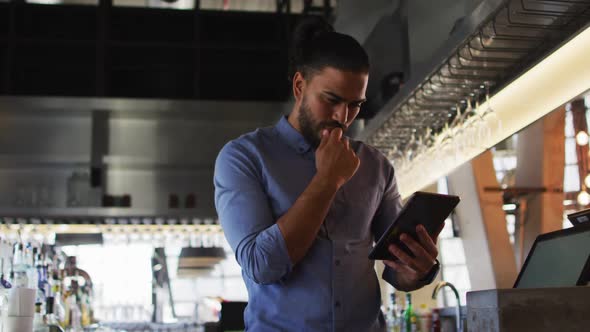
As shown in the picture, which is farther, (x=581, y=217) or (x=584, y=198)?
(x=584, y=198)

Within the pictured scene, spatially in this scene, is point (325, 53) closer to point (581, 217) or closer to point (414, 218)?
point (414, 218)

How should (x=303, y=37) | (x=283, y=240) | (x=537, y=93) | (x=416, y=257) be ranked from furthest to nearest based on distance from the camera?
(x=537, y=93) → (x=303, y=37) → (x=416, y=257) → (x=283, y=240)

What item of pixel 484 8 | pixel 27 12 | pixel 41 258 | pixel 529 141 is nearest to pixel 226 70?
pixel 27 12

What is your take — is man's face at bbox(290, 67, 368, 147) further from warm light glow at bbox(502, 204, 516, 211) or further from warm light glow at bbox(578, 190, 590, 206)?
warm light glow at bbox(578, 190, 590, 206)

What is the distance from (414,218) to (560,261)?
822 mm

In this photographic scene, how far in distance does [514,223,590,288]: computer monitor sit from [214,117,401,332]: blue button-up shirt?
63 cm

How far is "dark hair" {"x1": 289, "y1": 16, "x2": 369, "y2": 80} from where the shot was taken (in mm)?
1470

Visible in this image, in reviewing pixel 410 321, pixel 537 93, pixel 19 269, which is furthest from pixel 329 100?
pixel 410 321

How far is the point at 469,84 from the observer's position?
2.84m

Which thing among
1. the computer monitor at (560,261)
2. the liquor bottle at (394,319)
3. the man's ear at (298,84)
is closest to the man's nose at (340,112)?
the man's ear at (298,84)

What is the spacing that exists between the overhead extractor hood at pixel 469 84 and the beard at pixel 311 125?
0.83 metres

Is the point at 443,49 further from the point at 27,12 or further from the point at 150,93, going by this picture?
the point at 27,12

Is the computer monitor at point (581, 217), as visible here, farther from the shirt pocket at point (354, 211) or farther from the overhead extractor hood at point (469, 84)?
the shirt pocket at point (354, 211)

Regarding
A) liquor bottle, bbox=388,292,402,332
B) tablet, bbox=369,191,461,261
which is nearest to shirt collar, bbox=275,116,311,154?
tablet, bbox=369,191,461,261
